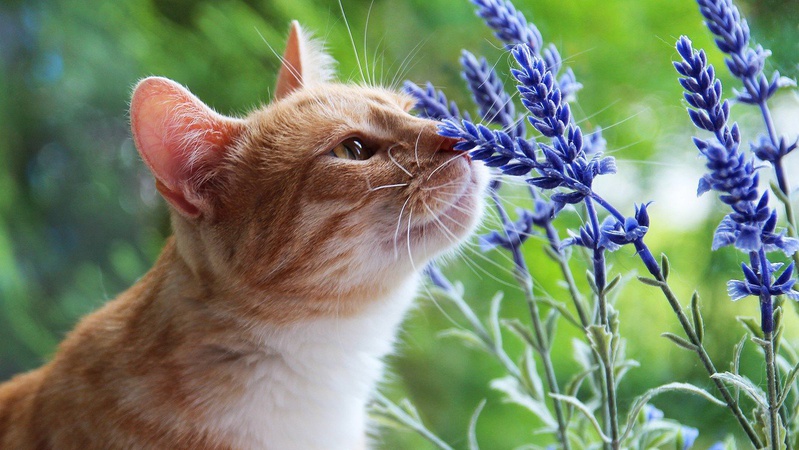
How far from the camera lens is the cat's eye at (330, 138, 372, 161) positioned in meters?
0.88

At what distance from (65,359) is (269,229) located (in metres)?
0.36

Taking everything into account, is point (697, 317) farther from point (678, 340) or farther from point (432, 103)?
point (432, 103)

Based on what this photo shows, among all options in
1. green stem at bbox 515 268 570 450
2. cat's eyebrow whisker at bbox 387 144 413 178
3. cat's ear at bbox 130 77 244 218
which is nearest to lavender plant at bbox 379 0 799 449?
green stem at bbox 515 268 570 450

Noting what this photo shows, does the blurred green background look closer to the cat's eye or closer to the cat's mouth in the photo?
the cat's mouth

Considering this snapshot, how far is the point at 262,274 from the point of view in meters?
0.85

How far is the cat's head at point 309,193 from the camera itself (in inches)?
31.6

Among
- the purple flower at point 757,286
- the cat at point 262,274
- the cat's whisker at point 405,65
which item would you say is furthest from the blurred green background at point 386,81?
the purple flower at point 757,286

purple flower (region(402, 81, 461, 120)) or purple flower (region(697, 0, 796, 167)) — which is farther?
purple flower (region(402, 81, 461, 120))

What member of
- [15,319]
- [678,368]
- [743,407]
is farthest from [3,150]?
[743,407]

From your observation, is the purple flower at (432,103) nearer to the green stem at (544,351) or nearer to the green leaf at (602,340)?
the green stem at (544,351)

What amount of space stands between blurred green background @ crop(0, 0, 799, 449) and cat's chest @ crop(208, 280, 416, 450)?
0.19 meters

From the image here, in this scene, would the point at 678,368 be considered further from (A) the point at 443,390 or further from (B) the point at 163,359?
(B) the point at 163,359

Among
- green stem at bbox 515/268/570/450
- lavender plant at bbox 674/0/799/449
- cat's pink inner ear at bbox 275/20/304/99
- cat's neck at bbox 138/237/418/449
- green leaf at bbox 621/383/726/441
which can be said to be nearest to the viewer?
lavender plant at bbox 674/0/799/449

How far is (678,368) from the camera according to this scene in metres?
1.01
